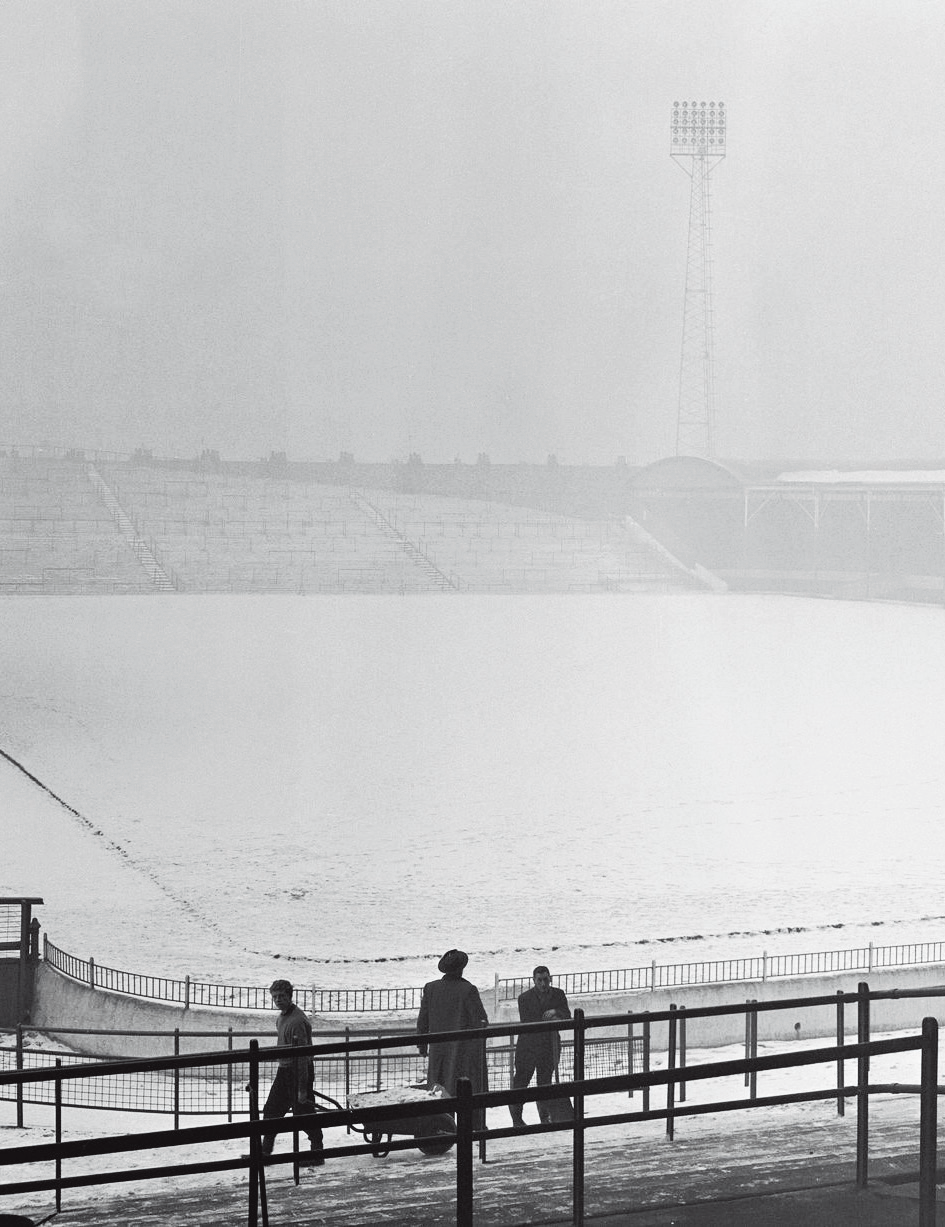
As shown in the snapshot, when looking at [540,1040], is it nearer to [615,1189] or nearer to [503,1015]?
[615,1189]

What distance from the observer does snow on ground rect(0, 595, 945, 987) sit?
10.1 meters

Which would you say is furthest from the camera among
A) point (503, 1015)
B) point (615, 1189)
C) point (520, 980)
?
point (520, 980)

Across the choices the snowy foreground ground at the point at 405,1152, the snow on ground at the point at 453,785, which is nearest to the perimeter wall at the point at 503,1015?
the snow on ground at the point at 453,785

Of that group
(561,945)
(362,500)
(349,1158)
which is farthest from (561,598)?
(349,1158)

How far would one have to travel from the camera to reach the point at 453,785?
14.4 m

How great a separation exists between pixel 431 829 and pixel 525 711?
496 cm

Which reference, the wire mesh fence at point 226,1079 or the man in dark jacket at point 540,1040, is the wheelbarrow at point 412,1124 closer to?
the man in dark jacket at point 540,1040

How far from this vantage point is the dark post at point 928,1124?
262 cm

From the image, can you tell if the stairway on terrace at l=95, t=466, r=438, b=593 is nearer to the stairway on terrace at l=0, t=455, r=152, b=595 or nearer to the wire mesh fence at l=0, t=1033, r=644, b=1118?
the stairway on terrace at l=0, t=455, r=152, b=595

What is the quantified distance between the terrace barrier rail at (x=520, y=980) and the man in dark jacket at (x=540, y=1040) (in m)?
2.83

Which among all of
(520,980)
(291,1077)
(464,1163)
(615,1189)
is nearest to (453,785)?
(520,980)

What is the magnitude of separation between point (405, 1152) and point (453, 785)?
10545 mm

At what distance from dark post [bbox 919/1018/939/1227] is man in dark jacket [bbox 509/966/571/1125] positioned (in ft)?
5.93

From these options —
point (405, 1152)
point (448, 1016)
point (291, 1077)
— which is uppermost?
point (448, 1016)
